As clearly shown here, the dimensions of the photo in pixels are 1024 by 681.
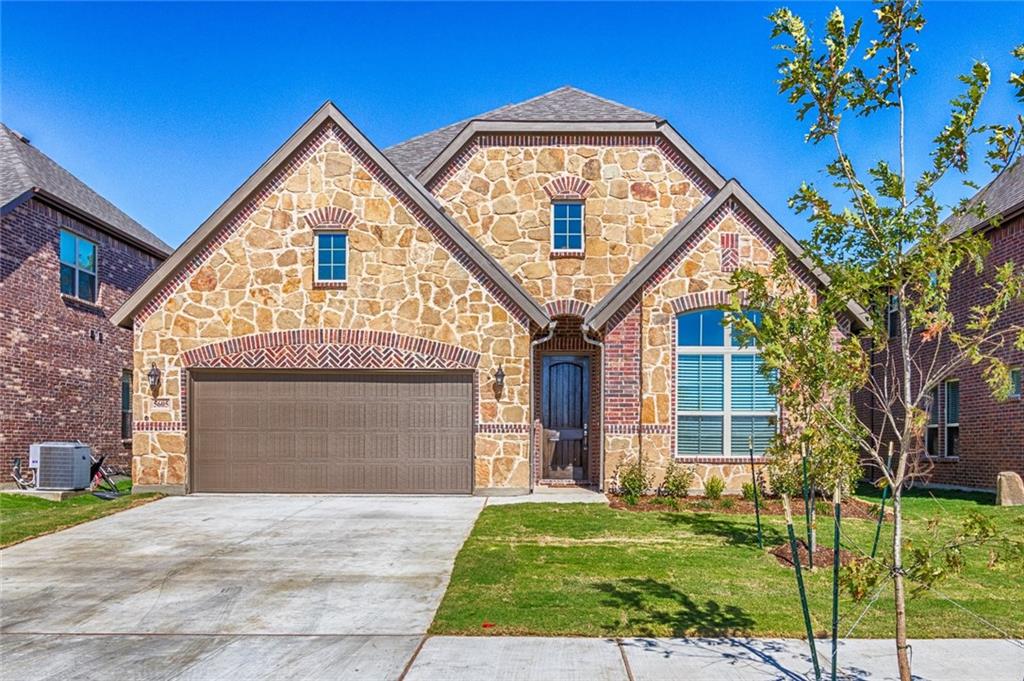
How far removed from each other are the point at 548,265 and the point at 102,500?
10480mm

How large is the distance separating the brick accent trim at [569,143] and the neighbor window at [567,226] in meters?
1.50

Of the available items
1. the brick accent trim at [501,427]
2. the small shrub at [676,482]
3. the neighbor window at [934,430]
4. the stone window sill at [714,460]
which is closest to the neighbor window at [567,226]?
the brick accent trim at [501,427]

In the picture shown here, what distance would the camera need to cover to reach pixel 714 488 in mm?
14789

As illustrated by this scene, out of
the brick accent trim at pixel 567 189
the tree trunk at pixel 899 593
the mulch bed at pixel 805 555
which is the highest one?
the brick accent trim at pixel 567 189

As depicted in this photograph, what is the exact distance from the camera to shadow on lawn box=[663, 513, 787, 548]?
11.0m

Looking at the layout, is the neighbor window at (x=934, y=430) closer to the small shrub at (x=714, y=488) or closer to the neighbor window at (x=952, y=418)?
the neighbor window at (x=952, y=418)

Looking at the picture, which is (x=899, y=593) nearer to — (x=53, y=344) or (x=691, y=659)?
(x=691, y=659)

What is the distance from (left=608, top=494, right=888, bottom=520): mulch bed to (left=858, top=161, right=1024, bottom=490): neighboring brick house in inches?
117

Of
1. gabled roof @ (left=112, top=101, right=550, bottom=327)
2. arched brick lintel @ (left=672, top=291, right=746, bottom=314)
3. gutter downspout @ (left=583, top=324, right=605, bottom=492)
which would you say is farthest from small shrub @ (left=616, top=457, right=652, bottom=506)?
gabled roof @ (left=112, top=101, right=550, bottom=327)

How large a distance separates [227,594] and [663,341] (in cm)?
947

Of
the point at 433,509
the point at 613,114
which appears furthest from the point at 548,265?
the point at 433,509

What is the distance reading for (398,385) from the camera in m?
15.8

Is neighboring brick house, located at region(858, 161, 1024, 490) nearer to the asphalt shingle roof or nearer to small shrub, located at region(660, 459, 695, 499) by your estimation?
small shrub, located at region(660, 459, 695, 499)

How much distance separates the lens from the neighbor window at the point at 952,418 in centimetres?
1898
